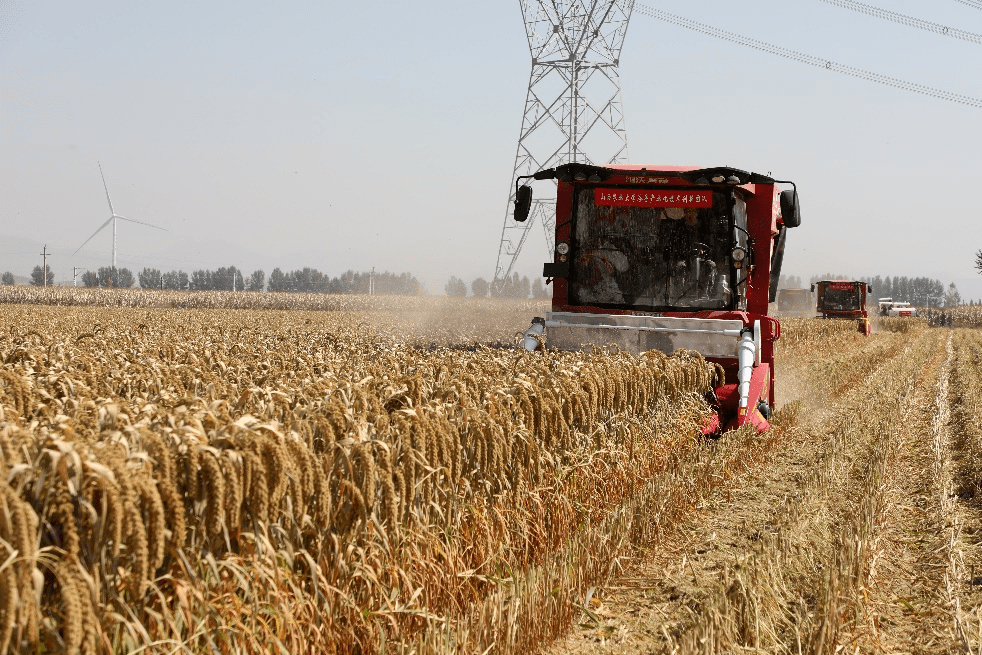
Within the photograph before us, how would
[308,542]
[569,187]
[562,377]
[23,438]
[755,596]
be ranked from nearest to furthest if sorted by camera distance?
[23,438] → [308,542] → [755,596] → [562,377] → [569,187]

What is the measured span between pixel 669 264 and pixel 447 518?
660cm

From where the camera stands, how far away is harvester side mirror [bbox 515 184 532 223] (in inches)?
398

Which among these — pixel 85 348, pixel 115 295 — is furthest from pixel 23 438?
pixel 115 295

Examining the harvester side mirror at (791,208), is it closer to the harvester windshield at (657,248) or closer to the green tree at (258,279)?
the harvester windshield at (657,248)

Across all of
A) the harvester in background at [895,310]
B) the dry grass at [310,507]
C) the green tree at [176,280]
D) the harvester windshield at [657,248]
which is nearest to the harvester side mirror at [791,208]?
the harvester windshield at [657,248]

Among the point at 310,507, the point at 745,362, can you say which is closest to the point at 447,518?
the point at 310,507

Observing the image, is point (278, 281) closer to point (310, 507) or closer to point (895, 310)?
point (895, 310)

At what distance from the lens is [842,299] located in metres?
42.8

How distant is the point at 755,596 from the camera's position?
489 cm

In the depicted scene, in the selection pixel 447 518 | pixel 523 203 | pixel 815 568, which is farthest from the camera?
pixel 523 203

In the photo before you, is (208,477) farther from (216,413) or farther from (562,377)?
(562,377)

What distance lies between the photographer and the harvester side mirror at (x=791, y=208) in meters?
9.80

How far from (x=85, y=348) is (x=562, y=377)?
653 cm

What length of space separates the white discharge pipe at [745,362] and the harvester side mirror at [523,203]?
294 cm
